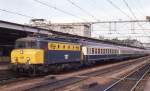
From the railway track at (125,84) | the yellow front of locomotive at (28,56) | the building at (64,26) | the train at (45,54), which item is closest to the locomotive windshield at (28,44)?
the train at (45,54)

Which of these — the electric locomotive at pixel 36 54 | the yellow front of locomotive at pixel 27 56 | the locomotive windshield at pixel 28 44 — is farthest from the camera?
the locomotive windshield at pixel 28 44

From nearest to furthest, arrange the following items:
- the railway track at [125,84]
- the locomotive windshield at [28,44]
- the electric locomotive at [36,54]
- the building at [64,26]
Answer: the railway track at [125,84] → the electric locomotive at [36,54] → the locomotive windshield at [28,44] → the building at [64,26]

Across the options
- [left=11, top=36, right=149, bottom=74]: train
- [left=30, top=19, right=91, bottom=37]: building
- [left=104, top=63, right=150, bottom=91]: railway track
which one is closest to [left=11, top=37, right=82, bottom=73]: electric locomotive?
[left=11, top=36, right=149, bottom=74]: train

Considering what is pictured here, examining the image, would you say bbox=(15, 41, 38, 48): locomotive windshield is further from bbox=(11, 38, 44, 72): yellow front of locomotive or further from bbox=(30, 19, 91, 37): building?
bbox=(30, 19, 91, 37): building

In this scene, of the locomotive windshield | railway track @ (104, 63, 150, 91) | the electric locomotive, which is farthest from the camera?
the locomotive windshield

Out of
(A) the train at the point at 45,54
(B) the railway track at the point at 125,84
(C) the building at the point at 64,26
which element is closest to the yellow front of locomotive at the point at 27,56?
(A) the train at the point at 45,54

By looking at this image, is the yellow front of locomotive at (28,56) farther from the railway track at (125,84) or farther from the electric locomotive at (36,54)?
the railway track at (125,84)

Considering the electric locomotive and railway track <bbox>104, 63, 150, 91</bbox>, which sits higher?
the electric locomotive

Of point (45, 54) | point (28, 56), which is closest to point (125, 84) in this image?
point (45, 54)

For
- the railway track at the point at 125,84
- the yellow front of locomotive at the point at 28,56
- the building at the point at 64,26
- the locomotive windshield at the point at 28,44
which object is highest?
the building at the point at 64,26

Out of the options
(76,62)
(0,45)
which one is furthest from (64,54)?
(0,45)

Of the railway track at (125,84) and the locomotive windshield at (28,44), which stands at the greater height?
the locomotive windshield at (28,44)

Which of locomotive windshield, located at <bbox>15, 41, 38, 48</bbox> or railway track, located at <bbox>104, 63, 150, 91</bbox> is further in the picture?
locomotive windshield, located at <bbox>15, 41, 38, 48</bbox>

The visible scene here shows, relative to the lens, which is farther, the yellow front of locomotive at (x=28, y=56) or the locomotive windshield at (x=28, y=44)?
the locomotive windshield at (x=28, y=44)
